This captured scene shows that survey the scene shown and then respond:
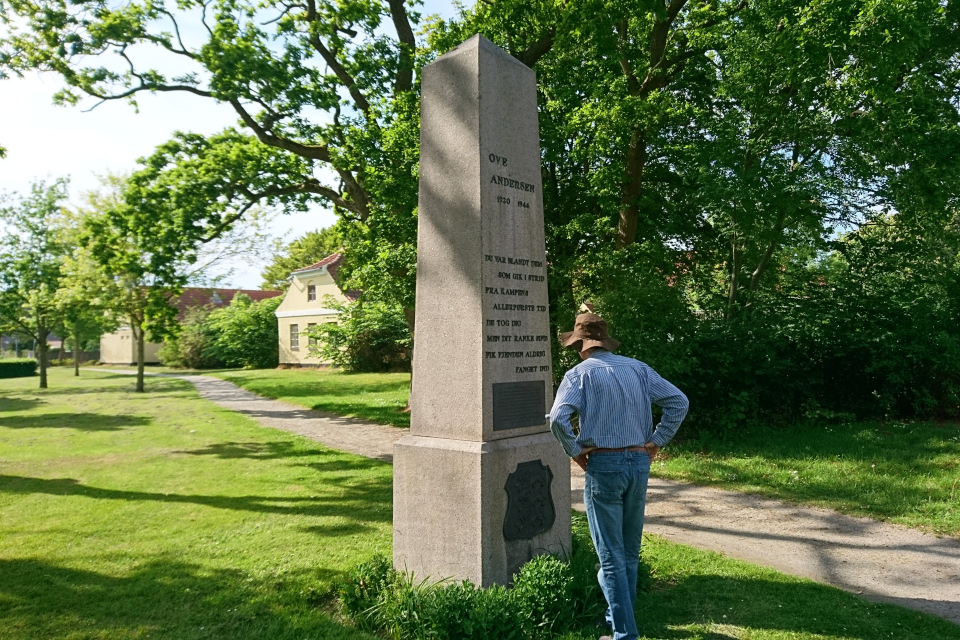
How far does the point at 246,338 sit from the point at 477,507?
150 ft

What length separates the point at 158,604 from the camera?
A: 532 cm

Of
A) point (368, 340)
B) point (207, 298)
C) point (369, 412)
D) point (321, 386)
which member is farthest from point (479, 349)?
point (207, 298)

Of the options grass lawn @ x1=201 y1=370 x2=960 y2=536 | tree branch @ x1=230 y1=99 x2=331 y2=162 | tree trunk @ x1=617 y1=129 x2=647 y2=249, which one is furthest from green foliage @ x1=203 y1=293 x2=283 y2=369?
grass lawn @ x1=201 y1=370 x2=960 y2=536

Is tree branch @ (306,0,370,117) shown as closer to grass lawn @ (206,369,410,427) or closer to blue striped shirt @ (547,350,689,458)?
grass lawn @ (206,369,410,427)

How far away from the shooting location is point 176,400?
24.5 m

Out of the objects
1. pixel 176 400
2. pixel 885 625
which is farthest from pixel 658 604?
pixel 176 400

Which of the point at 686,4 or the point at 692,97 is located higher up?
the point at 686,4

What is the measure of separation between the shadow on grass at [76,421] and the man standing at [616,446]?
15446 millimetres

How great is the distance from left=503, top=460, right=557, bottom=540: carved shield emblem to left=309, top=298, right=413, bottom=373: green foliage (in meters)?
30.3

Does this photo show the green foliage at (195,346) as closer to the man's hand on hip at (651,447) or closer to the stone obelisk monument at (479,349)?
the stone obelisk monument at (479,349)

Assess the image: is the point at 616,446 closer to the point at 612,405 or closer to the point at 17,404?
the point at 612,405

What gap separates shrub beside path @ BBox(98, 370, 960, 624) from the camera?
554cm

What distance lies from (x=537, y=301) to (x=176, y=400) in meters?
22.2

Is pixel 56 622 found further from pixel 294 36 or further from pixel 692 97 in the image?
pixel 294 36
